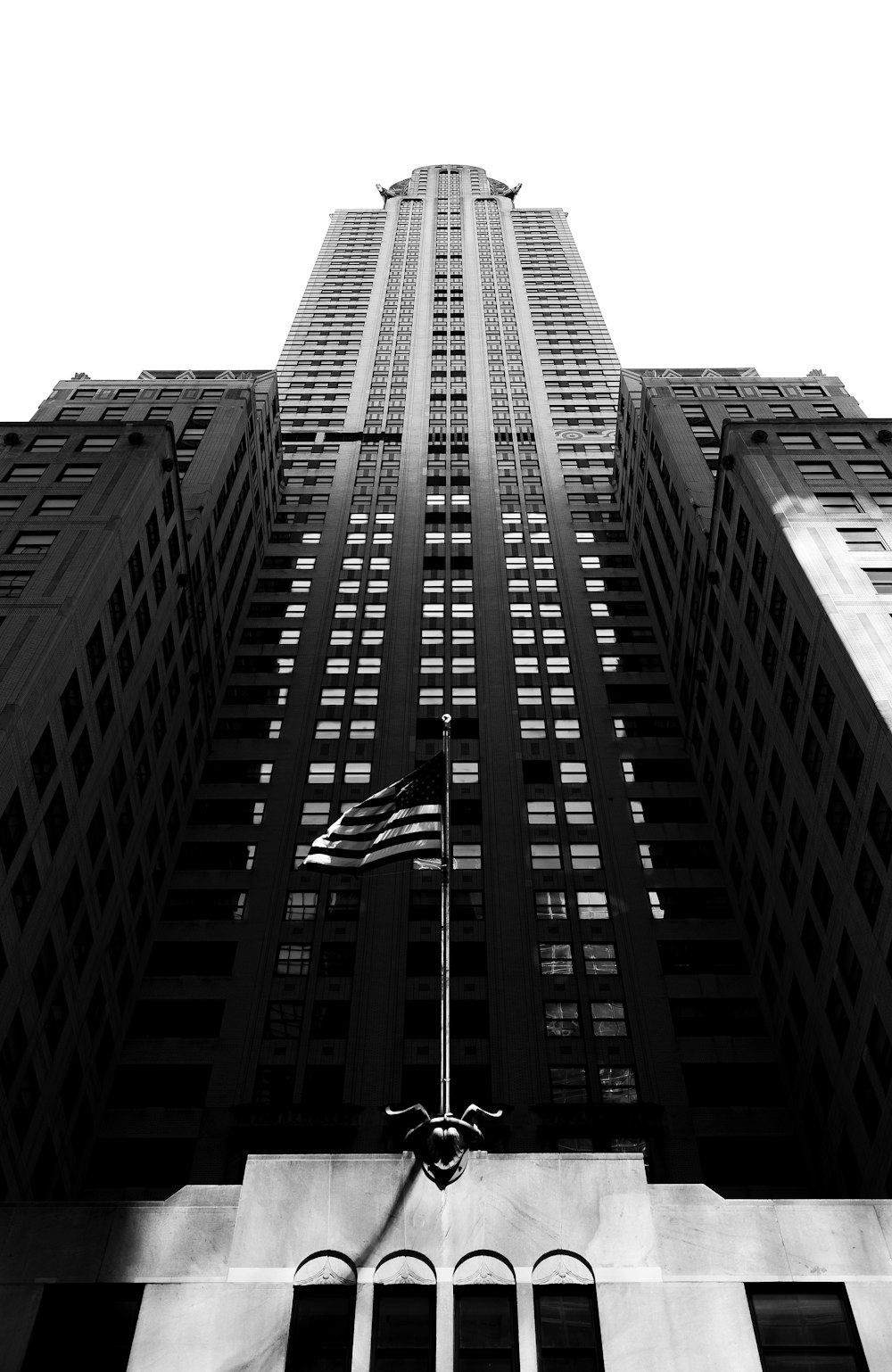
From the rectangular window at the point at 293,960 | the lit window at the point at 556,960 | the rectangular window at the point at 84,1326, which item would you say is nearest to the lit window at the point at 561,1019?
the lit window at the point at 556,960

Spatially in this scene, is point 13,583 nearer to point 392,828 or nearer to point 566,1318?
point 392,828

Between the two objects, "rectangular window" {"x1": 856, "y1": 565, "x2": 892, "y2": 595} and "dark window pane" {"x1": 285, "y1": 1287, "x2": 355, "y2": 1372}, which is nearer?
"dark window pane" {"x1": 285, "y1": 1287, "x2": 355, "y2": 1372}

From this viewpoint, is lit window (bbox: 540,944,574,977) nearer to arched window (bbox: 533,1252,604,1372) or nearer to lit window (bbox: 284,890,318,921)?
lit window (bbox: 284,890,318,921)

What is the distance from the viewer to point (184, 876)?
57.0 metres

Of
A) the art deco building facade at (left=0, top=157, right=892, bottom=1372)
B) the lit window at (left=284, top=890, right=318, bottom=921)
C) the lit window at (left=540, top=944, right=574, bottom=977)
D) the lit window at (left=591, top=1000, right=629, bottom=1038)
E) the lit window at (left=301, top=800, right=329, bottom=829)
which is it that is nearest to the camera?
the art deco building facade at (left=0, top=157, right=892, bottom=1372)

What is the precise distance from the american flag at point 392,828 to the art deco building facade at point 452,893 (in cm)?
416

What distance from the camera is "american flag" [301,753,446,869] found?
90.7ft

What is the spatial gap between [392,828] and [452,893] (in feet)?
89.5

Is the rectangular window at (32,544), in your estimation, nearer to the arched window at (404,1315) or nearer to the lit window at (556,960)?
the lit window at (556,960)

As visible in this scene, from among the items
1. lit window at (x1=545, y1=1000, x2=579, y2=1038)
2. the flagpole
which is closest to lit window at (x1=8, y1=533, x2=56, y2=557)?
the flagpole

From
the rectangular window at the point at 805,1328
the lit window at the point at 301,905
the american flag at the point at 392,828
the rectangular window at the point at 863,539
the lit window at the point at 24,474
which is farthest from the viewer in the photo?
the lit window at the point at 24,474

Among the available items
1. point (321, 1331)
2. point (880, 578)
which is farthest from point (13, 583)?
point (880, 578)

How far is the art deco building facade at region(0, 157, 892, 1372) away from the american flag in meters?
4.16

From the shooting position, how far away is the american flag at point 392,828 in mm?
27641
